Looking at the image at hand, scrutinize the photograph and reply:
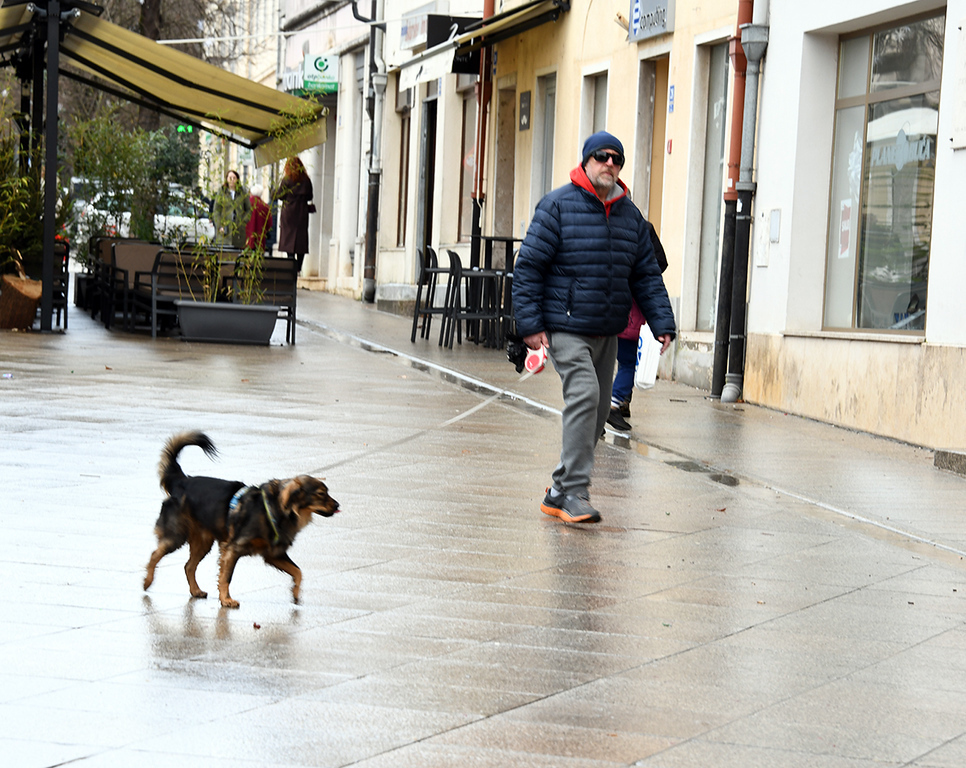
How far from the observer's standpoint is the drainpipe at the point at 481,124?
71.3ft

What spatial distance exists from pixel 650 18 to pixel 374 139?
13.1m

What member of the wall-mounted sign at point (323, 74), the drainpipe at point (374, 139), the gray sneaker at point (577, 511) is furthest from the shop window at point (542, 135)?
the gray sneaker at point (577, 511)

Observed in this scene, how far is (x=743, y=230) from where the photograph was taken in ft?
44.6

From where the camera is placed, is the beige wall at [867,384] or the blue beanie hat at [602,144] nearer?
the blue beanie hat at [602,144]

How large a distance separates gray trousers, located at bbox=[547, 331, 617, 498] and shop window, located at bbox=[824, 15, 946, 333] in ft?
16.3

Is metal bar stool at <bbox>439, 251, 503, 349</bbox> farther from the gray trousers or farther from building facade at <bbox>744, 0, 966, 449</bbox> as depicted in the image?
the gray trousers

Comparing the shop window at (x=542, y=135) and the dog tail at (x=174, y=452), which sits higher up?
the shop window at (x=542, y=135)

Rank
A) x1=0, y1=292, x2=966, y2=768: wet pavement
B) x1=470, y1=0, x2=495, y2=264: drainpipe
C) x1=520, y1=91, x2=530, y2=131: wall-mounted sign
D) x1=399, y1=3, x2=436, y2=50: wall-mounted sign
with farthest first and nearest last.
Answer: x1=399, y1=3, x2=436, y2=50: wall-mounted sign
x1=470, y1=0, x2=495, y2=264: drainpipe
x1=520, y1=91, x2=530, y2=131: wall-mounted sign
x1=0, y1=292, x2=966, y2=768: wet pavement

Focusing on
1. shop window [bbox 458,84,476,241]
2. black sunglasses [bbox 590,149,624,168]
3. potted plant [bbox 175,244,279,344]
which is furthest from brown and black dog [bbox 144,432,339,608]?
shop window [bbox 458,84,476,241]

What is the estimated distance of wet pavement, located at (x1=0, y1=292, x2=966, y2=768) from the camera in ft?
12.7

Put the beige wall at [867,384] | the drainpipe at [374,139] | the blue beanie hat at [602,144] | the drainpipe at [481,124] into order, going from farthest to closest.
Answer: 1. the drainpipe at [374,139]
2. the drainpipe at [481,124]
3. the beige wall at [867,384]
4. the blue beanie hat at [602,144]

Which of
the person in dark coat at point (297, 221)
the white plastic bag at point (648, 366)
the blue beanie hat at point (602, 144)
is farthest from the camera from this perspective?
the person in dark coat at point (297, 221)

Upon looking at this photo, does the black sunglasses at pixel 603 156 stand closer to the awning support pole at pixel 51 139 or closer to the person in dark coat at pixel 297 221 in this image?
the awning support pole at pixel 51 139

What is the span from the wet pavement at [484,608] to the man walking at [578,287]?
1.14 ft
